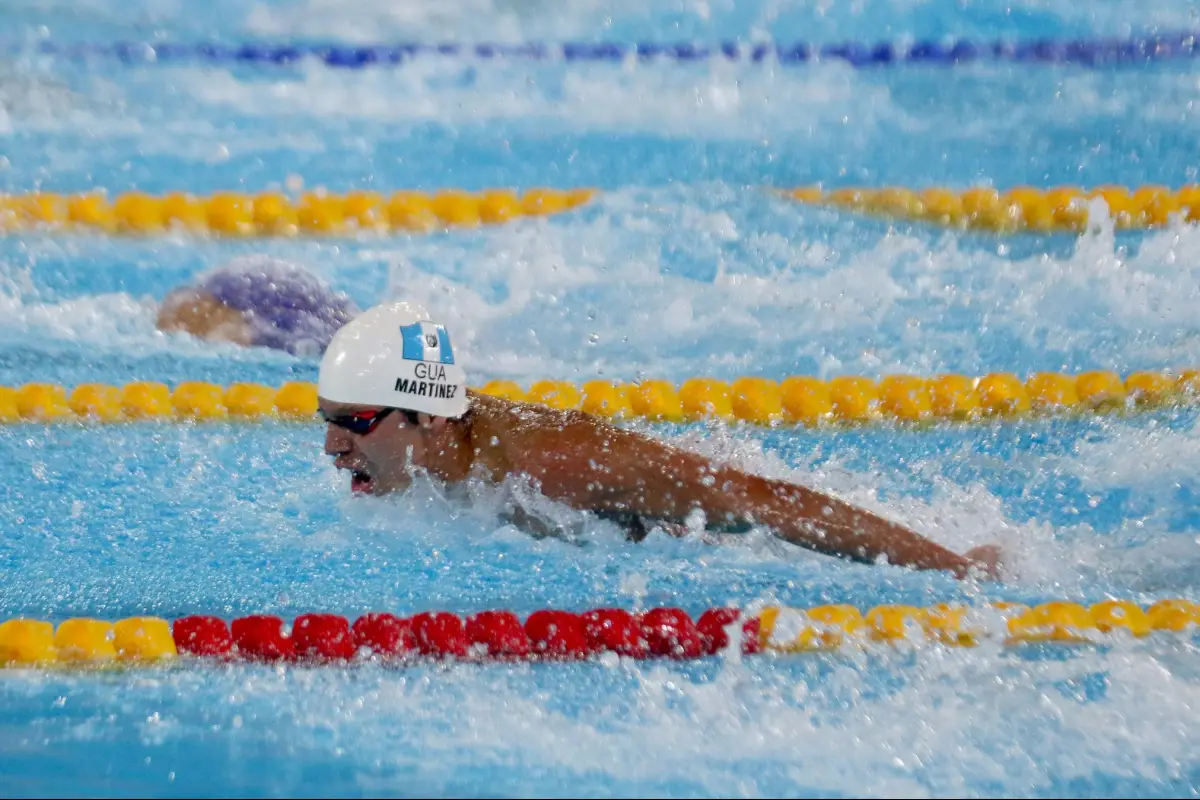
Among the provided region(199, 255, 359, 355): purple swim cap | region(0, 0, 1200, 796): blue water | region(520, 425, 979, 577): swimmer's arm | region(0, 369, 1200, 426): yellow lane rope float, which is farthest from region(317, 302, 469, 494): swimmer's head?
region(199, 255, 359, 355): purple swim cap

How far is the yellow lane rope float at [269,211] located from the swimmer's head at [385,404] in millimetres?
2520

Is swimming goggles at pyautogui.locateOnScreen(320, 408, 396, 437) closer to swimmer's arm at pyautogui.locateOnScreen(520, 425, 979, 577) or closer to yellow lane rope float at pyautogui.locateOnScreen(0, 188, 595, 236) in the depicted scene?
swimmer's arm at pyautogui.locateOnScreen(520, 425, 979, 577)

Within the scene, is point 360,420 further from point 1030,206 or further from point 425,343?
point 1030,206

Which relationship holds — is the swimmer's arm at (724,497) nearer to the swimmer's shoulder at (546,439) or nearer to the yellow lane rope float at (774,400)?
the swimmer's shoulder at (546,439)

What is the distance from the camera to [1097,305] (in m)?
4.66

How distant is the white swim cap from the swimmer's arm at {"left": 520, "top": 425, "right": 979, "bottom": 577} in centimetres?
31

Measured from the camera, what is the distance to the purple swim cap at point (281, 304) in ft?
14.9

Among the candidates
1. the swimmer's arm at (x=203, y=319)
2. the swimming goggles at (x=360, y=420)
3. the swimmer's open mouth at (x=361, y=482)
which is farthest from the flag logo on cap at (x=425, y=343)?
the swimmer's arm at (x=203, y=319)

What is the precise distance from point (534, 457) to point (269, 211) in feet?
9.83

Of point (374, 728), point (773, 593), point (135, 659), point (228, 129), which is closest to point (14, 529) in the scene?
point (135, 659)

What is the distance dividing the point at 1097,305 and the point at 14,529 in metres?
3.56

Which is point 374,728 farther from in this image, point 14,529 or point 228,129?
point 228,129

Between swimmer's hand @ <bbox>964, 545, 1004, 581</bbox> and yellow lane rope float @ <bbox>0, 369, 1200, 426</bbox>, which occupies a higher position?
yellow lane rope float @ <bbox>0, 369, 1200, 426</bbox>

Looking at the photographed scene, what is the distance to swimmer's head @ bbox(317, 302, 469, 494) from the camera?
9.38ft
